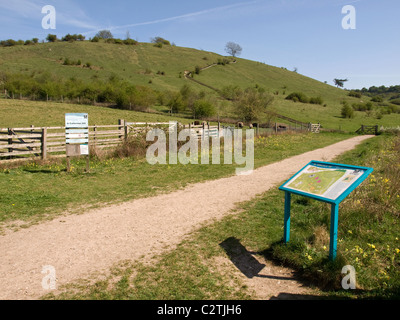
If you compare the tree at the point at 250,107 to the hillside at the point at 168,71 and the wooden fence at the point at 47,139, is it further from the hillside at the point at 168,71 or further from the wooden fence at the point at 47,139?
the wooden fence at the point at 47,139

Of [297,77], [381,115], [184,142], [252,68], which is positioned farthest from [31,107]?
[297,77]

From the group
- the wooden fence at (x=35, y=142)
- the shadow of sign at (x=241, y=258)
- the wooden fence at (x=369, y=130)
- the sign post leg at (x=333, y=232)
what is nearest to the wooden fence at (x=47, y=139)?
the wooden fence at (x=35, y=142)

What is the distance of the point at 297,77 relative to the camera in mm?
109812

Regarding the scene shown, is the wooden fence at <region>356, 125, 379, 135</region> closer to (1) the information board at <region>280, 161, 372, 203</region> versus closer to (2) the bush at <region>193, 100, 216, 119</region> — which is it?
(2) the bush at <region>193, 100, 216, 119</region>

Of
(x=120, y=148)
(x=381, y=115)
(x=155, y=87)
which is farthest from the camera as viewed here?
(x=155, y=87)

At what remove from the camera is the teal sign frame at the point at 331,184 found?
13.8 ft

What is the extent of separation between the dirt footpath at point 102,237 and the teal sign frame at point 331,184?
139 cm

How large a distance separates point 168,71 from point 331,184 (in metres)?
89.6

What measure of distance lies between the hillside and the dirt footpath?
4413cm

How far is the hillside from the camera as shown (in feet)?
215

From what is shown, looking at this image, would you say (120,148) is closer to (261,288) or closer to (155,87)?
(261,288)

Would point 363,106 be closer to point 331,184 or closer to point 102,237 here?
point 331,184

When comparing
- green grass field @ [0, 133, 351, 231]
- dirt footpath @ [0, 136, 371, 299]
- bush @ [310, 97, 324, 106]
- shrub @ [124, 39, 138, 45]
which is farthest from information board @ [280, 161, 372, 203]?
shrub @ [124, 39, 138, 45]
